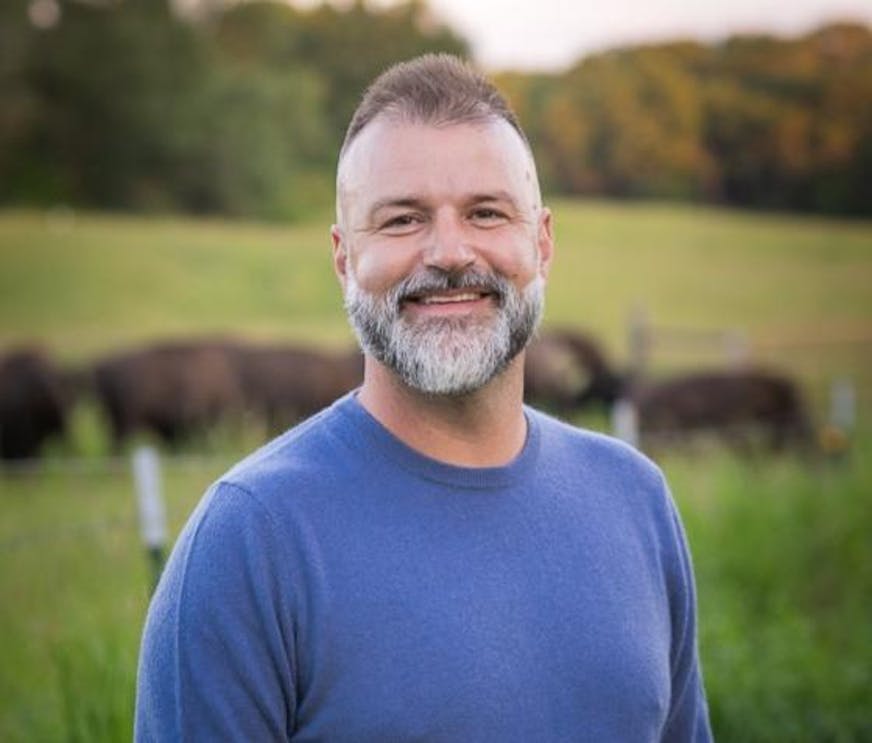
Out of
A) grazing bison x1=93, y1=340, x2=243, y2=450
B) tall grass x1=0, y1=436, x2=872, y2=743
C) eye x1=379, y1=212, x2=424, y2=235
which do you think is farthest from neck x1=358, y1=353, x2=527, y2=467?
grazing bison x1=93, y1=340, x2=243, y2=450

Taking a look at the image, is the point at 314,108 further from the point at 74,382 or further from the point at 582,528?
the point at 582,528

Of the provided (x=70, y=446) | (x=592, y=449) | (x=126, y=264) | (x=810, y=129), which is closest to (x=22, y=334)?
(x=126, y=264)

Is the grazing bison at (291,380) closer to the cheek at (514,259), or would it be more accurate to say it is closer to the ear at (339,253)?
the ear at (339,253)

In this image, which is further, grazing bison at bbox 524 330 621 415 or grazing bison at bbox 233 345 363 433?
grazing bison at bbox 524 330 621 415

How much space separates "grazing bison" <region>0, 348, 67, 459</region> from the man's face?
47.9 feet

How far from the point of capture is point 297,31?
30844mm

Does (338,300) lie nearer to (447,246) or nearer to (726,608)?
(726,608)

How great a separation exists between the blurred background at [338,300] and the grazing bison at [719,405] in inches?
1.7

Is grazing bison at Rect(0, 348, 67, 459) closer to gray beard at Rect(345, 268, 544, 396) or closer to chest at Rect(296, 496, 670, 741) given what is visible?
gray beard at Rect(345, 268, 544, 396)

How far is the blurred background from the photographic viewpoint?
20.9 ft

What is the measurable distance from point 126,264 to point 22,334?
3820 mm

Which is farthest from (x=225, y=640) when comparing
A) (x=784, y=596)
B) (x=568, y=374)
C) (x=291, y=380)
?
(x=568, y=374)

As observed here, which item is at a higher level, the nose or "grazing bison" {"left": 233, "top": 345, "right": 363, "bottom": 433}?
the nose

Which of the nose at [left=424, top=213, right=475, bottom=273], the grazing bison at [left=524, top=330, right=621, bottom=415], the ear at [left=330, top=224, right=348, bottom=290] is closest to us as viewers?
the nose at [left=424, top=213, right=475, bottom=273]
